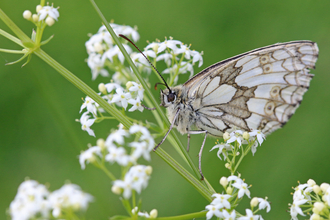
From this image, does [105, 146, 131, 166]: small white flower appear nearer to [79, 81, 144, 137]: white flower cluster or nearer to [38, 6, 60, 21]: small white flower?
[79, 81, 144, 137]: white flower cluster

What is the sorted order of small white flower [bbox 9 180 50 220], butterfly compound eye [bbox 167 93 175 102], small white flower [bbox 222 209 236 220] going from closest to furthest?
1. small white flower [bbox 9 180 50 220]
2. small white flower [bbox 222 209 236 220]
3. butterfly compound eye [bbox 167 93 175 102]

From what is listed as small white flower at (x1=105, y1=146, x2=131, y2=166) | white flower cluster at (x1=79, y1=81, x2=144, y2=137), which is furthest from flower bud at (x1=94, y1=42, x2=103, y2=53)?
small white flower at (x1=105, y1=146, x2=131, y2=166)

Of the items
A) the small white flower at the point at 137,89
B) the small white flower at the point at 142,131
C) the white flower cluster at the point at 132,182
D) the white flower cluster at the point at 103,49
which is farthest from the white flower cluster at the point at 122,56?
the white flower cluster at the point at 132,182

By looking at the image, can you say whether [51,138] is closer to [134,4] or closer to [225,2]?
[134,4]

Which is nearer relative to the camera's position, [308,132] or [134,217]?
[134,217]

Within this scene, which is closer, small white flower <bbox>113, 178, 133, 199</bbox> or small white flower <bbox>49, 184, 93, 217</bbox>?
small white flower <bbox>49, 184, 93, 217</bbox>

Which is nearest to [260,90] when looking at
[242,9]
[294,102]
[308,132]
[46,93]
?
[294,102]
